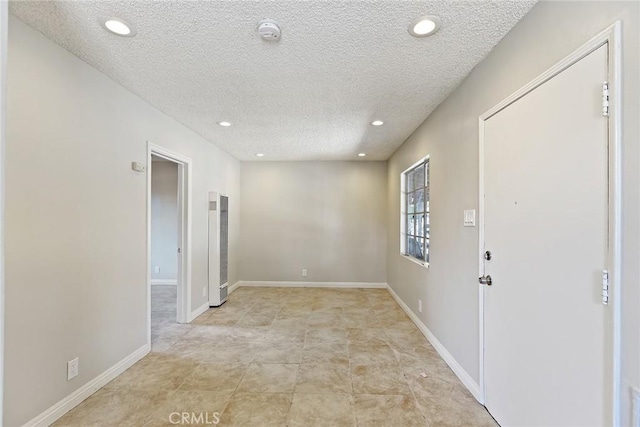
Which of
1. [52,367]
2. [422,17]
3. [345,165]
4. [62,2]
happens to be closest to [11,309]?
[52,367]

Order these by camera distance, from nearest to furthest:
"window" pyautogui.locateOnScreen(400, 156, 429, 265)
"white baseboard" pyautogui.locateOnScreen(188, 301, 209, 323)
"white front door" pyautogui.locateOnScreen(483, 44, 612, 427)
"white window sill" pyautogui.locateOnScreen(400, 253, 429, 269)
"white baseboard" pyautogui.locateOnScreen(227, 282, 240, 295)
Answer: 1. "white front door" pyautogui.locateOnScreen(483, 44, 612, 427)
2. "white window sill" pyautogui.locateOnScreen(400, 253, 429, 269)
3. "window" pyautogui.locateOnScreen(400, 156, 429, 265)
4. "white baseboard" pyautogui.locateOnScreen(188, 301, 209, 323)
5. "white baseboard" pyautogui.locateOnScreen(227, 282, 240, 295)

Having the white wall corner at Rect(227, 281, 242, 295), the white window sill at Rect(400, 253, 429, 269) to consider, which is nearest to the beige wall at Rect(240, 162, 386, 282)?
the white wall corner at Rect(227, 281, 242, 295)

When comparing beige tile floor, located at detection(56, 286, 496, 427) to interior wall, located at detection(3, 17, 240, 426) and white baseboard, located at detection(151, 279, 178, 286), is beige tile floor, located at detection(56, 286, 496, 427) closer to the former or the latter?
interior wall, located at detection(3, 17, 240, 426)

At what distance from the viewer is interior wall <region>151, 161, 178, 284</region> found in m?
5.74

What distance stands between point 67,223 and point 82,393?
1.22 m

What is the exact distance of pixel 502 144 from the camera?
5.81 feet

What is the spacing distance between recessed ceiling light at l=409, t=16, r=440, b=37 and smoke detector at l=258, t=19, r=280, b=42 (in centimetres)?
78

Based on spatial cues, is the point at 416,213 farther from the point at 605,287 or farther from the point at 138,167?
the point at 138,167

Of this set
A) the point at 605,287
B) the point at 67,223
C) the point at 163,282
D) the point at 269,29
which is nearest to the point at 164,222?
the point at 163,282

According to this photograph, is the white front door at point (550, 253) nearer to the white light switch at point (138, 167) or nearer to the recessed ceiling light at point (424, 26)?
the recessed ceiling light at point (424, 26)

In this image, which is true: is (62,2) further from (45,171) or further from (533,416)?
(533,416)

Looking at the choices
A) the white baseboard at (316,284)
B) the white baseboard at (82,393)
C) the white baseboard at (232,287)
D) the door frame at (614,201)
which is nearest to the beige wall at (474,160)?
the door frame at (614,201)

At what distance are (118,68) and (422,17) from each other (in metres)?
2.17

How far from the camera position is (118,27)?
1.66 m
